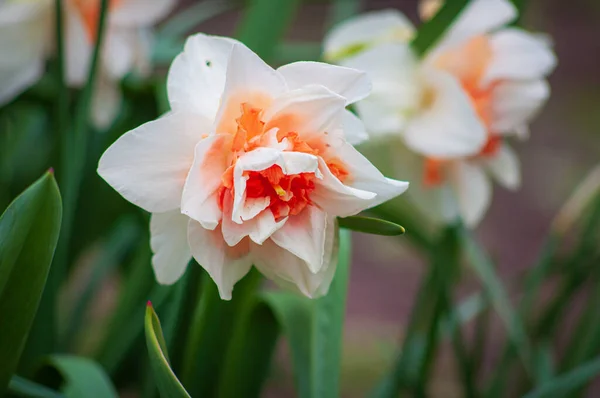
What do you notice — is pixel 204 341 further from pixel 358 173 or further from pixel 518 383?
pixel 518 383

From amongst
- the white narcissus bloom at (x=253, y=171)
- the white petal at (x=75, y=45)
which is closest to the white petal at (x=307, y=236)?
the white narcissus bloom at (x=253, y=171)

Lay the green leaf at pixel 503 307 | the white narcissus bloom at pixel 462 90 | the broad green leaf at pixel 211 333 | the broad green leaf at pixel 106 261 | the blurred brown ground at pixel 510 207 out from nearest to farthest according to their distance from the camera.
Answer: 1. the broad green leaf at pixel 211 333
2. the white narcissus bloom at pixel 462 90
3. the green leaf at pixel 503 307
4. the broad green leaf at pixel 106 261
5. the blurred brown ground at pixel 510 207

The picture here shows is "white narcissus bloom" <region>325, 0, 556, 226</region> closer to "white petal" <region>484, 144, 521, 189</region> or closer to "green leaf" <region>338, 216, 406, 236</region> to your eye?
"white petal" <region>484, 144, 521, 189</region>

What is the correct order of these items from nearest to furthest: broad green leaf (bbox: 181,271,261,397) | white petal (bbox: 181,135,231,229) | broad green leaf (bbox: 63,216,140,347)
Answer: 1. white petal (bbox: 181,135,231,229)
2. broad green leaf (bbox: 181,271,261,397)
3. broad green leaf (bbox: 63,216,140,347)

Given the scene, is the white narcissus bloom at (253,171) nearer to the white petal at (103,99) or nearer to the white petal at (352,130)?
the white petal at (352,130)

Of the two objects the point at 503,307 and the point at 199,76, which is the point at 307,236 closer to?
the point at 199,76

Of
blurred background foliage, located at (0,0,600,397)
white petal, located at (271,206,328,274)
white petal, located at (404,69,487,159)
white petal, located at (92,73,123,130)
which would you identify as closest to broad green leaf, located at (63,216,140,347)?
blurred background foliage, located at (0,0,600,397)

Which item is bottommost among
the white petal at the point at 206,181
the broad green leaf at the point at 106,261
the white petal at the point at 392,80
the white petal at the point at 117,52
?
the broad green leaf at the point at 106,261
